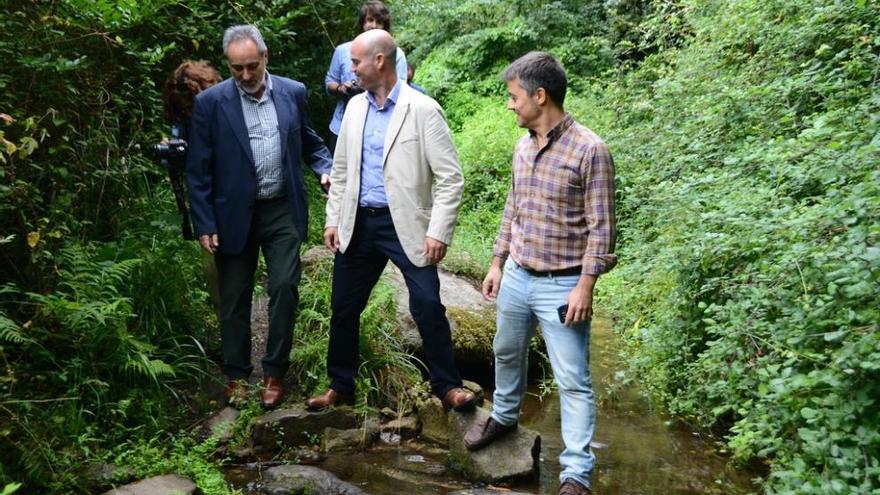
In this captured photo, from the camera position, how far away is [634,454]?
477 centimetres

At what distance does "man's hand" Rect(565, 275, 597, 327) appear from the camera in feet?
11.7

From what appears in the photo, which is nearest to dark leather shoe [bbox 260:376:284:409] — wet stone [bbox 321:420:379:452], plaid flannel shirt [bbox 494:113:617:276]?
wet stone [bbox 321:420:379:452]

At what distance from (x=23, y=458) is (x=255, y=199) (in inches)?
73.8

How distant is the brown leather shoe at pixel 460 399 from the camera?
4453mm

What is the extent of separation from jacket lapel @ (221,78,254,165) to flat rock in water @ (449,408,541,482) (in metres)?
1.98

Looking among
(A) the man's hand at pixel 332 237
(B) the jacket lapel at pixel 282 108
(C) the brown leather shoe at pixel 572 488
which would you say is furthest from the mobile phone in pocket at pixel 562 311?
(B) the jacket lapel at pixel 282 108

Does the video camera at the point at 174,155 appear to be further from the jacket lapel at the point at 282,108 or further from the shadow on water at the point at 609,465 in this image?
the shadow on water at the point at 609,465

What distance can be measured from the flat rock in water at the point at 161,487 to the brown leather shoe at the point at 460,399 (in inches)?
57.4

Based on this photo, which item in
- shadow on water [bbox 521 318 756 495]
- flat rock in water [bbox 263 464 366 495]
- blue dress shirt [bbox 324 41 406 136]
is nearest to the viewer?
flat rock in water [bbox 263 464 366 495]

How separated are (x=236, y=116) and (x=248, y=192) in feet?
1.47

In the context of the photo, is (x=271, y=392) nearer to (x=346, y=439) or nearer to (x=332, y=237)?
(x=346, y=439)

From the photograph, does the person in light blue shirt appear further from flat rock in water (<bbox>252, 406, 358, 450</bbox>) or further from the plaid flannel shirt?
flat rock in water (<bbox>252, 406, 358, 450</bbox>)

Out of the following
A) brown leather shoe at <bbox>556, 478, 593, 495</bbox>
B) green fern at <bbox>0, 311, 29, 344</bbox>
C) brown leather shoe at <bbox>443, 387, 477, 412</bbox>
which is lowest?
brown leather shoe at <bbox>556, 478, 593, 495</bbox>

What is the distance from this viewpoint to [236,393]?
4734 mm
